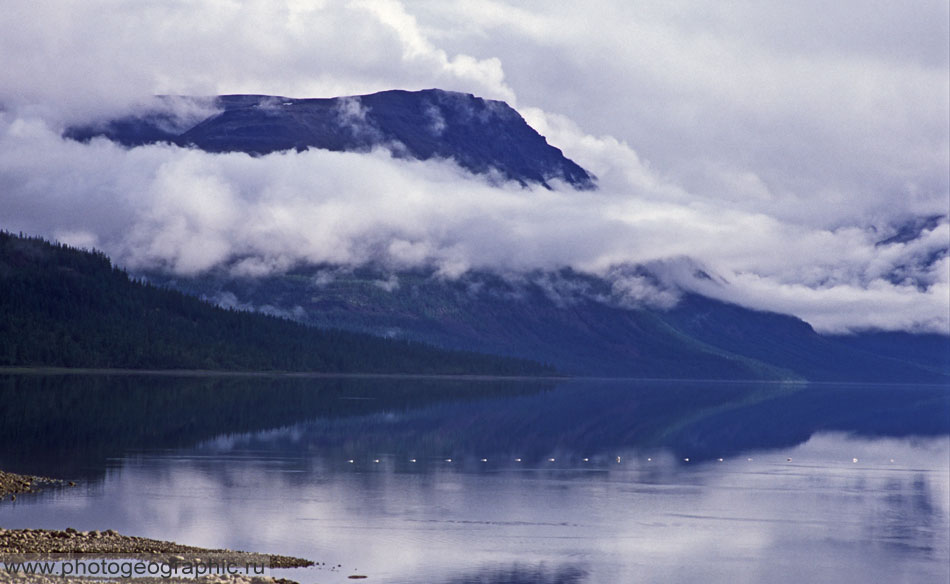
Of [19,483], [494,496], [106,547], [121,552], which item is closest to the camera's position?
[121,552]

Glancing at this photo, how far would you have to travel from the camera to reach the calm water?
170 feet

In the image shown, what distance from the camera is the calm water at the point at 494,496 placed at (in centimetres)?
5181

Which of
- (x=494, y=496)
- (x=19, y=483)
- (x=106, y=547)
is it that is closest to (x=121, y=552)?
(x=106, y=547)

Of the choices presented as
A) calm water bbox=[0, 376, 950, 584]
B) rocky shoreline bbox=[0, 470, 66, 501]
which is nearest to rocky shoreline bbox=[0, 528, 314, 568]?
calm water bbox=[0, 376, 950, 584]

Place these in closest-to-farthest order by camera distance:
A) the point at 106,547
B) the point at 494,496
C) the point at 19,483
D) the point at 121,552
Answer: the point at 121,552 → the point at 106,547 → the point at 19,483 → the point at 494,496

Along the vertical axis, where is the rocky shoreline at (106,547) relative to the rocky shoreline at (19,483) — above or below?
below

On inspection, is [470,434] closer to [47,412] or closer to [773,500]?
[47,412]

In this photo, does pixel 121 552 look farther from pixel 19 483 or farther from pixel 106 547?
pixel 19 483

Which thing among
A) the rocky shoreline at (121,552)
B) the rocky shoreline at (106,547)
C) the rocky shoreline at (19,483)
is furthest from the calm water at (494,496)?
the rocky shoreline at (121,552)

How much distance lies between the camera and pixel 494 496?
73062 mm

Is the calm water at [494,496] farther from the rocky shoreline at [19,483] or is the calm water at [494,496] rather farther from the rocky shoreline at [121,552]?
the rocky shoreline at [121,552]

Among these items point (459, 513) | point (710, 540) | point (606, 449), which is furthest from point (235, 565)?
point (606, 449)

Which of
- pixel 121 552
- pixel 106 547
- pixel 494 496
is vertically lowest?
pixel 494 496

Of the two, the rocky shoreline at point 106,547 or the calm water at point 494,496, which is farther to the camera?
the calm water at point 494,496
